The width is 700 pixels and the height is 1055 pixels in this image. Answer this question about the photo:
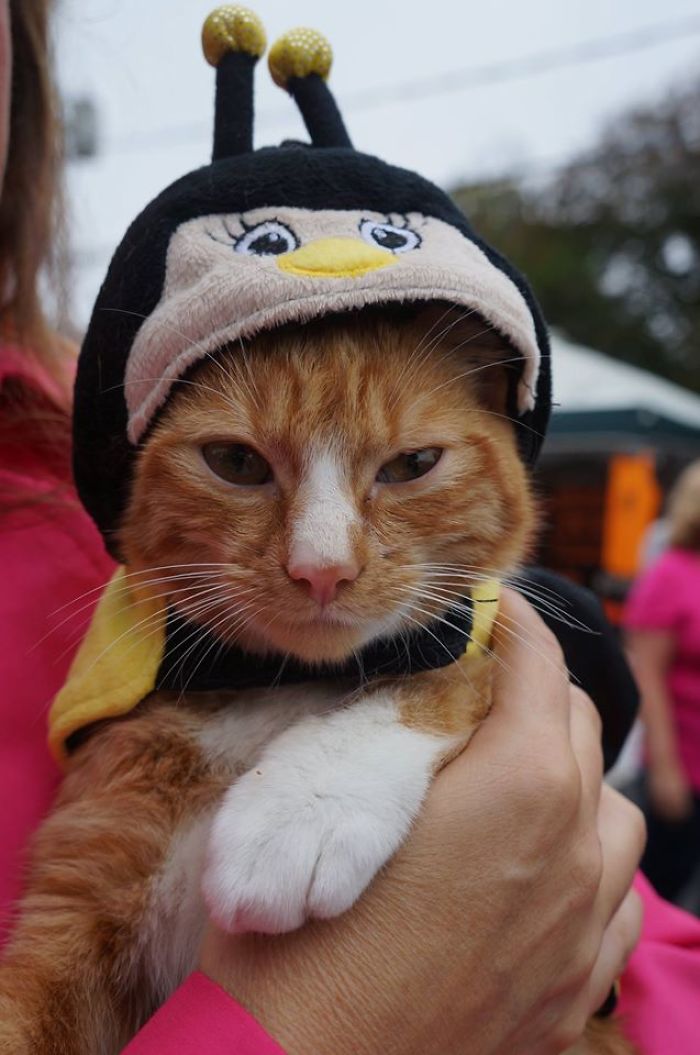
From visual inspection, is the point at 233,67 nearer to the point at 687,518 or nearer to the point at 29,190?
the point at 29,190

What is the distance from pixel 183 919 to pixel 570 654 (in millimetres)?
703

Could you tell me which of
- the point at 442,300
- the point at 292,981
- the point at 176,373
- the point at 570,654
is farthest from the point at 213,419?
the point at 570,654

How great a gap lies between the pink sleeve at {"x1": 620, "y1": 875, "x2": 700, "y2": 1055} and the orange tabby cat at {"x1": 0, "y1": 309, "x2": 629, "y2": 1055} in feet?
1.78

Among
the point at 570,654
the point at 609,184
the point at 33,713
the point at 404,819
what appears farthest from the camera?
the point at 609,184

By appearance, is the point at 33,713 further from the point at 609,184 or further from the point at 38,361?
the point at 609,184

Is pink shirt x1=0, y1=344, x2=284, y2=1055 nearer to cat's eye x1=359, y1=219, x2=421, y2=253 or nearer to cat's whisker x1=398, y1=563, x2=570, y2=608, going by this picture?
cat's whisker x1=398, y1=563, x2=570, y2=608

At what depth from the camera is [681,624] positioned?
10.8 feet

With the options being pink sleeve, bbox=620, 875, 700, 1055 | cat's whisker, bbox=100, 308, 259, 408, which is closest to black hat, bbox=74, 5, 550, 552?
cat's whisker, bbox=100, 308, 259, 408

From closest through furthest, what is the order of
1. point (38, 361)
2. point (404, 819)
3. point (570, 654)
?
point (404, 819) < point (570, 654) < point (38, 361)

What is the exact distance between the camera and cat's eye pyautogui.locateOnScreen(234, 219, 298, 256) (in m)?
0.90

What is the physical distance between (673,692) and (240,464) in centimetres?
291

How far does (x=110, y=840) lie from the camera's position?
35.8 inches

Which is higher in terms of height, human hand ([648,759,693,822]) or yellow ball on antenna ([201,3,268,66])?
yellow ball on antenna ([201,3,268,66])

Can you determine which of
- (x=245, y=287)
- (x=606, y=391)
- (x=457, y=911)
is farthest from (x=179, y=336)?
(x=606, y=391)
